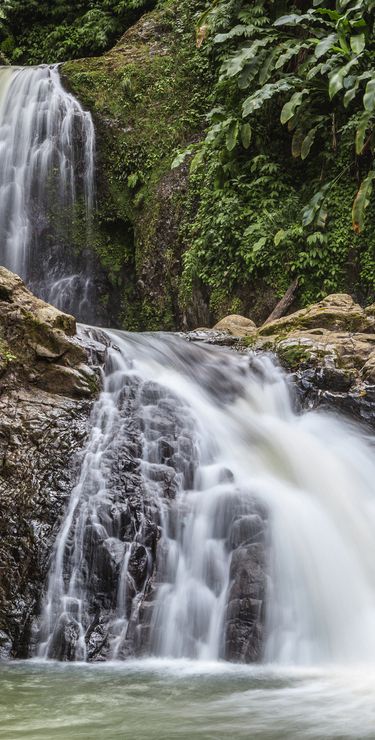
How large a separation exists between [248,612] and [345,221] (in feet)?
23.5

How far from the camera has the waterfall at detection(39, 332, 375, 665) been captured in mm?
4625

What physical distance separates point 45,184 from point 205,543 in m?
9.16

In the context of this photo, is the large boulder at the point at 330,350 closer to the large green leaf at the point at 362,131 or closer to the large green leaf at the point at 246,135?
the large green leaf at the point at 362,131

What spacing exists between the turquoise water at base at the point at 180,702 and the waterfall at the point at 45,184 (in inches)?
338

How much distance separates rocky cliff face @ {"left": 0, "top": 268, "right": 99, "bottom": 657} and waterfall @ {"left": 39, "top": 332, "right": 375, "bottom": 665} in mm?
133

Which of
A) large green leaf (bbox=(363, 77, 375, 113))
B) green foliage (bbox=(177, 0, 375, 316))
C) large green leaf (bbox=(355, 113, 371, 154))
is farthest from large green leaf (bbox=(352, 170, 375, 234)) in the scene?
large green leaf (bbox=(363, 77, 375, 113))

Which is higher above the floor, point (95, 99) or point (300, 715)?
point (95, 99)

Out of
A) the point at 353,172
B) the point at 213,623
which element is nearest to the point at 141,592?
the point at 213,623

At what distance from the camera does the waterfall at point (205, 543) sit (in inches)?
182

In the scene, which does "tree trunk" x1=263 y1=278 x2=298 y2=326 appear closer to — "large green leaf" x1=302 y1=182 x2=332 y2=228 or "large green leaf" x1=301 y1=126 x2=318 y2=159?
"large green leaf" x1=302 y1=182 x2=332 y2=228

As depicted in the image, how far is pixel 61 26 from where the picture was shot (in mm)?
17875

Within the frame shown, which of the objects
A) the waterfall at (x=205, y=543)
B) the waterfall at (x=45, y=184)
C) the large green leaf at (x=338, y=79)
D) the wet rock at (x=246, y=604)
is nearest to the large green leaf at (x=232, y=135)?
the large green leaf at (x=338, y=79)

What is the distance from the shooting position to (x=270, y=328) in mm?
8570

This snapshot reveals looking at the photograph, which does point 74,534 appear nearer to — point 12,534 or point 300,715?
point 12,534
